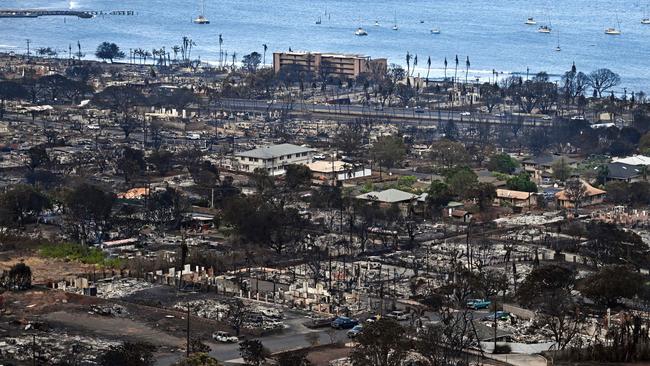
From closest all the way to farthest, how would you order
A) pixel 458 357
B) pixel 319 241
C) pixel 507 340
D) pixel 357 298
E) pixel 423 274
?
pixel 458 357
pixel 507 340
pixel 357 298
pixel 423 274
pixel 319 241

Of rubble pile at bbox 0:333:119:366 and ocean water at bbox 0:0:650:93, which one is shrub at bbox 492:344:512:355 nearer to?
rubble pile at bbox 0:333:119:366

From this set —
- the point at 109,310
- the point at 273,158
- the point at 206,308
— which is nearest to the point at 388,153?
the point at 273,158

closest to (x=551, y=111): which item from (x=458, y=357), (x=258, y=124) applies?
(x=258, y=124)

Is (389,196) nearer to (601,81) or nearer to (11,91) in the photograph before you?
(11,91)

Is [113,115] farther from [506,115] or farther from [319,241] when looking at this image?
[319,241]

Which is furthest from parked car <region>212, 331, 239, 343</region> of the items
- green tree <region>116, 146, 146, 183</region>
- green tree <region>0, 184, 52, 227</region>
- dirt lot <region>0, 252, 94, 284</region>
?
green tree <region>116, 146, 146, 183</region>

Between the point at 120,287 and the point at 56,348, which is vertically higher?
the point at 56,348
